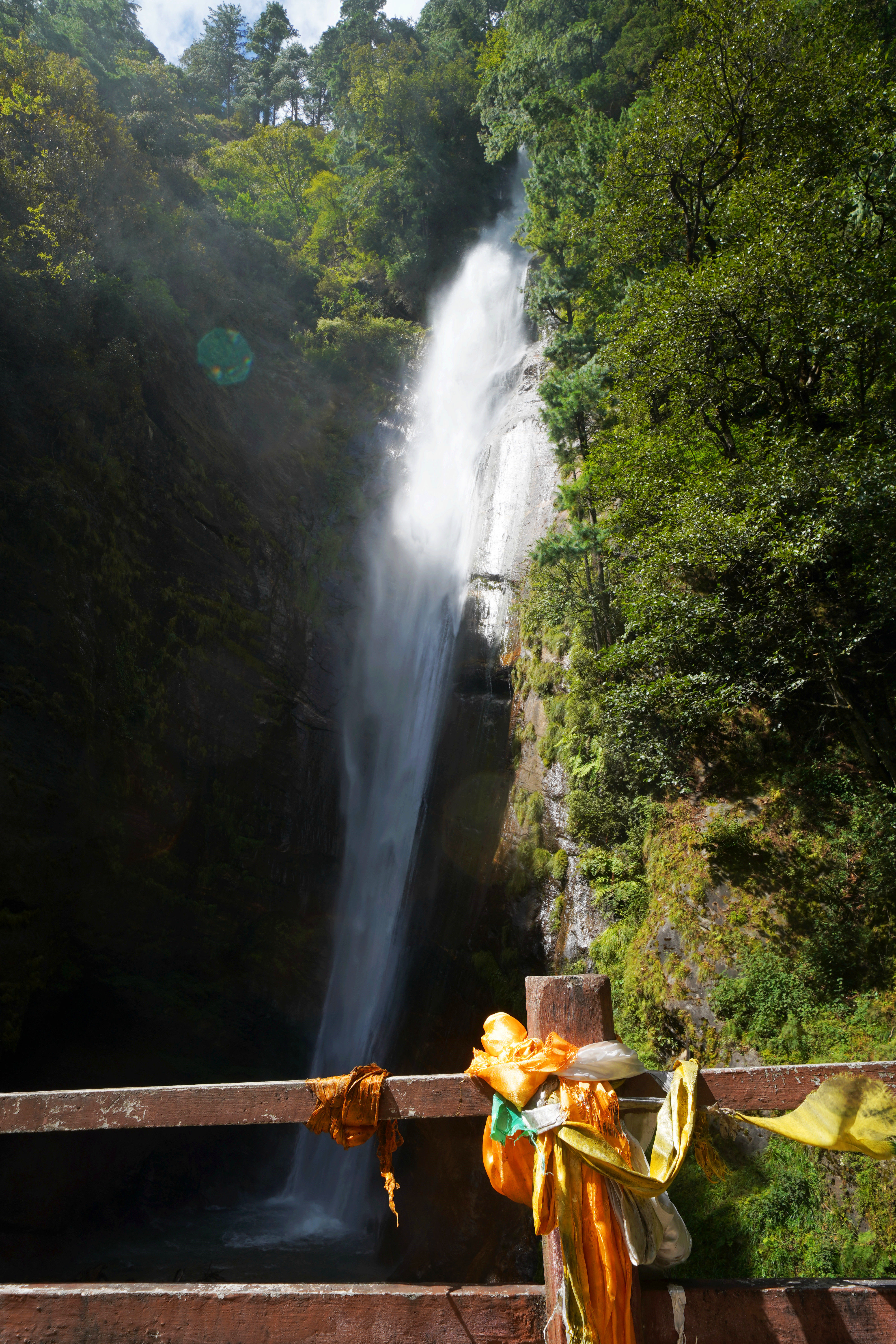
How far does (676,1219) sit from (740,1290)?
23cm

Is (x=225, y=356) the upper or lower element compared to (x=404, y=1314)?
upper

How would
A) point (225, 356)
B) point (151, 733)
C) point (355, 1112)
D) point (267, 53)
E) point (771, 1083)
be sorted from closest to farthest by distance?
point (771, 1083) < point (355, 1112) < point (151, 733) < point (225, 356) < point (267, 53)

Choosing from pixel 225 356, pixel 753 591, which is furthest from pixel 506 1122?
pixel 225 356

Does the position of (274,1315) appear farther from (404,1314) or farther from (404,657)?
(404,657)

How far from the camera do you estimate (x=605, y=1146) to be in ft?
7.19

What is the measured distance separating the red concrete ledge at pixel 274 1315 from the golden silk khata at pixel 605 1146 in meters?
0.21

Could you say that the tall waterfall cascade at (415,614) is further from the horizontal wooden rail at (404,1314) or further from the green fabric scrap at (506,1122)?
the green fabric scrap at (506,1122)

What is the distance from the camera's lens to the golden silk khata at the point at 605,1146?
2105 mm

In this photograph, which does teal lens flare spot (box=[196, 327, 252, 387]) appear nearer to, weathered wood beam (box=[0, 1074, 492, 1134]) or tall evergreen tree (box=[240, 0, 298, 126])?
weathered wood beam (box=[0, 1074, 492, 1134])

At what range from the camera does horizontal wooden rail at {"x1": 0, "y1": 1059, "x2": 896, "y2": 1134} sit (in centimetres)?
233

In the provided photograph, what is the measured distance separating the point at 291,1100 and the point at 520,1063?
0.85m

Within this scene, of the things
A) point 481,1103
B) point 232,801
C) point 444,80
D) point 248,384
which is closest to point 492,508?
point 248,384

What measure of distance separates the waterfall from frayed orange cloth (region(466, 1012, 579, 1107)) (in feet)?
45.6

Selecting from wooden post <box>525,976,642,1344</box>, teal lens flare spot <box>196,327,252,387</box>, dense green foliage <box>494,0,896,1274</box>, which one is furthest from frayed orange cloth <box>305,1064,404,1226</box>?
teal lens flare spot <box>196,327,252,387</box>
